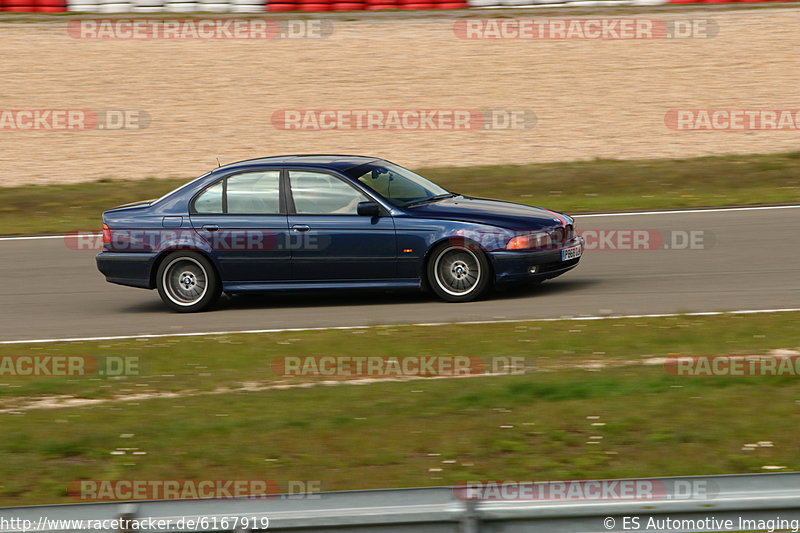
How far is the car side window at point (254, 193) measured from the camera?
11297 millimetres

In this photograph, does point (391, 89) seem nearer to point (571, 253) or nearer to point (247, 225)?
point (247, 225)

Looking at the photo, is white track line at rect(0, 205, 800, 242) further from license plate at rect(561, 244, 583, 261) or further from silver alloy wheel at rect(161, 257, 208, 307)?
silver alloy wheel at rect(161, 257, 208, 307)

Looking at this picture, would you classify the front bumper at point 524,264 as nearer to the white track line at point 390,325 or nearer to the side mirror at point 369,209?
the white track line at point 390,325

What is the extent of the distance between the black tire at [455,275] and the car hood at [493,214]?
1.16 ft

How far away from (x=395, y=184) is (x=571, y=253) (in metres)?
2.00

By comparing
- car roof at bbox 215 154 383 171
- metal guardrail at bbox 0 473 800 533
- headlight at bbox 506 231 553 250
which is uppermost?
car roof at bbox 215 154 383 171

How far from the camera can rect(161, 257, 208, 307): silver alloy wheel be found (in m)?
11.5

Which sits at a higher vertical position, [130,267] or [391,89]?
[391,89]

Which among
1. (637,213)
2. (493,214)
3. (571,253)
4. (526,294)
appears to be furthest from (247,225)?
(637,213)

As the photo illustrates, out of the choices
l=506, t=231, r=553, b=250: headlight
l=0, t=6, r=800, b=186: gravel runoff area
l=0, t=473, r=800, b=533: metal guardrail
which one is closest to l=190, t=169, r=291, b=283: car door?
l=506, t=231, r=553, b=250: headlight

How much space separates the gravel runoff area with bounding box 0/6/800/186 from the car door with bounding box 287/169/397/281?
9.27m

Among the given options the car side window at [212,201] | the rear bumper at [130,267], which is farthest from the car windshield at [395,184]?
the rear bumper at [130,267]

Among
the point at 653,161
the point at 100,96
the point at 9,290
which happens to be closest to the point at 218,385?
the point at 9,290

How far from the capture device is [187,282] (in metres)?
11.6
